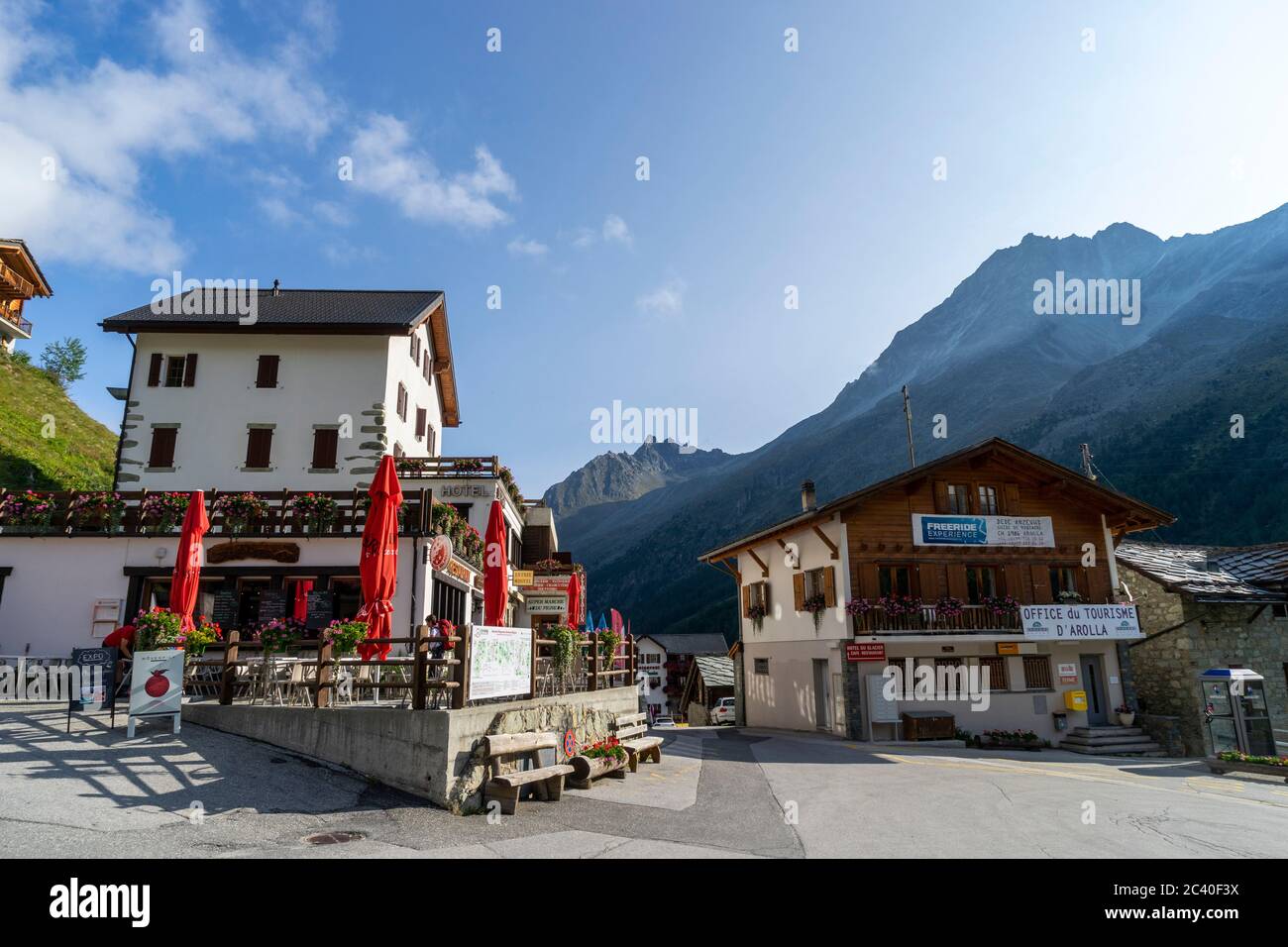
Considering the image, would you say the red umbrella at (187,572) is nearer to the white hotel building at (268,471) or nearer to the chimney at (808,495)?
the white hotel building at (268,471)

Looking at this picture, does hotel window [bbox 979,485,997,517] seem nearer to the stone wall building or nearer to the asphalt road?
the stone wall building

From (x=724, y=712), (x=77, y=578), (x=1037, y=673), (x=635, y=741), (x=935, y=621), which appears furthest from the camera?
(x=724, y=712)

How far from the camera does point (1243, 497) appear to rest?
75.8 metres

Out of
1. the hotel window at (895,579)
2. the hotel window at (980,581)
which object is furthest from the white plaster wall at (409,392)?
the hotel window at (980,581)

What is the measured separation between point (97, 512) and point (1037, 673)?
1130 inches

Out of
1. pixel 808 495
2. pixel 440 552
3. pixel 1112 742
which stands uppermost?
pixel 808 495

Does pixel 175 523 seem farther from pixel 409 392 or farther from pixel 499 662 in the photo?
pixel 499 662

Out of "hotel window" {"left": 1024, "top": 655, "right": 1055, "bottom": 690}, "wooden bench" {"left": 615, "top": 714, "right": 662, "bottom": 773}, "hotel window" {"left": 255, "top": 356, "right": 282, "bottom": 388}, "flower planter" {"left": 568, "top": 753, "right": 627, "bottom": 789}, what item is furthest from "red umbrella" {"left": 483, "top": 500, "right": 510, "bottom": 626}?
"hotel window" {"left": 1024, "top": 655, "right": 1055, "bottom": 690}

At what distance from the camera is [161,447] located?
78.2 ft

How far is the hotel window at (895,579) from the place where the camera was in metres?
24.3

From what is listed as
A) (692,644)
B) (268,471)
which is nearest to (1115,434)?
(692,644)

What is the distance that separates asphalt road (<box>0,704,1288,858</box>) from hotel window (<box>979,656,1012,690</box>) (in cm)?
950

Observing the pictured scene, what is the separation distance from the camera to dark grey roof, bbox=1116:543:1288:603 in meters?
24.9
